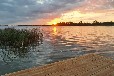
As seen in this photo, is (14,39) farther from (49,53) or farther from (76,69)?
(76,69)

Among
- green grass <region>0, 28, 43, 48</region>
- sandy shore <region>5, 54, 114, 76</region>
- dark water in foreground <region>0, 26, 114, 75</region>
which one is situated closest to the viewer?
sandy shore <region>5, 54, 114, 76</region>

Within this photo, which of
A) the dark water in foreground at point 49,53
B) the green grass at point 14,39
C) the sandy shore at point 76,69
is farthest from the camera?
the green grass at point 14,39

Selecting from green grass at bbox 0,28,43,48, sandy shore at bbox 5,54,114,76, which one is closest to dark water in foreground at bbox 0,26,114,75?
green grass at bbox 0,28,43,48

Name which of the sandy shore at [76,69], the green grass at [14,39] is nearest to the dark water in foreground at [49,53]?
the green grass at [14,39]

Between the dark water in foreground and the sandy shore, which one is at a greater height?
the sandy shore

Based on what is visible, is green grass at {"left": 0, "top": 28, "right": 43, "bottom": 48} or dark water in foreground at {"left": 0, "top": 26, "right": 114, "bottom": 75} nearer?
dark water in foreground at {"left": 0, "top": 26, "right": 114, "bottom": 75}

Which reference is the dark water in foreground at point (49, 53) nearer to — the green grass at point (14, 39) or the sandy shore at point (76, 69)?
the green grass at point (14, 39)

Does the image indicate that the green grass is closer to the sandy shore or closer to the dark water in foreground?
the dark water in foreground

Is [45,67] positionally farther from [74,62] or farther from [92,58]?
[92,58]

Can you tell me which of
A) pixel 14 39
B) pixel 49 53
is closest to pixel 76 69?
pixel 49 53

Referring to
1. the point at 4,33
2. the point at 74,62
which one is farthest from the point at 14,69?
the point at 4,33

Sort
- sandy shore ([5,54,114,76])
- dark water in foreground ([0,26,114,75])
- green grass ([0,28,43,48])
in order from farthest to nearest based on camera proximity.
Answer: green grass ([0,28,43,48]), dark water in foreground ([0,26,114,75]), sandy shore ([5,54,114,76])

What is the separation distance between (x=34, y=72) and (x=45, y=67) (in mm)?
944

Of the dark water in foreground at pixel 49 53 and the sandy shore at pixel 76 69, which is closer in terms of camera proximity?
the sandy shore at pixel 76 69
